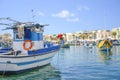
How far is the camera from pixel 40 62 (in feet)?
78.2

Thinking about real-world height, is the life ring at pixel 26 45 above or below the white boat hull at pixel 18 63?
above

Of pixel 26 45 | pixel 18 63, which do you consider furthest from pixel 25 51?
pixel 18 63

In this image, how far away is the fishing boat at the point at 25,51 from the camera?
1940 cm

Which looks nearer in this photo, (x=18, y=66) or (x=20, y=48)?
(x=18, y=66)

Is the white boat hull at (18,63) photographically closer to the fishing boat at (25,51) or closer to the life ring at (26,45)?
the fishing boat at (25,51)

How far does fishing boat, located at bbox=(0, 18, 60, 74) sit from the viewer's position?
19.4 m

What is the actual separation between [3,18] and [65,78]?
7562 millimetres

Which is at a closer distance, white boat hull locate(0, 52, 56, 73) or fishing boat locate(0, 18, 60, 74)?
white boat hull locate(0, 52, 56, 73)

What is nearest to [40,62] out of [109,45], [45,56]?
[45,56]

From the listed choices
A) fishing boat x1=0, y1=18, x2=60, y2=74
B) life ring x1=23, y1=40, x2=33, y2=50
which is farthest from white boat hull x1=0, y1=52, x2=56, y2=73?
life ring x1=23, y1=40, x2=33, y2=50

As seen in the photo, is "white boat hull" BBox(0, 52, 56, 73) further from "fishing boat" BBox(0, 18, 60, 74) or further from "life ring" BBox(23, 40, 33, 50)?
"life ring" BBox(23, 40, 33, 50)

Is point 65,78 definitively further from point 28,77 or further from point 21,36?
point 21,36

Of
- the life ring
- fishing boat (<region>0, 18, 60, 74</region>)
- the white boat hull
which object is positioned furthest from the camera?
the life ring

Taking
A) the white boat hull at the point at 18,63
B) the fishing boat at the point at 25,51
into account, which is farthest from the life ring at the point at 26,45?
the white boat hull at the point at 18,63
